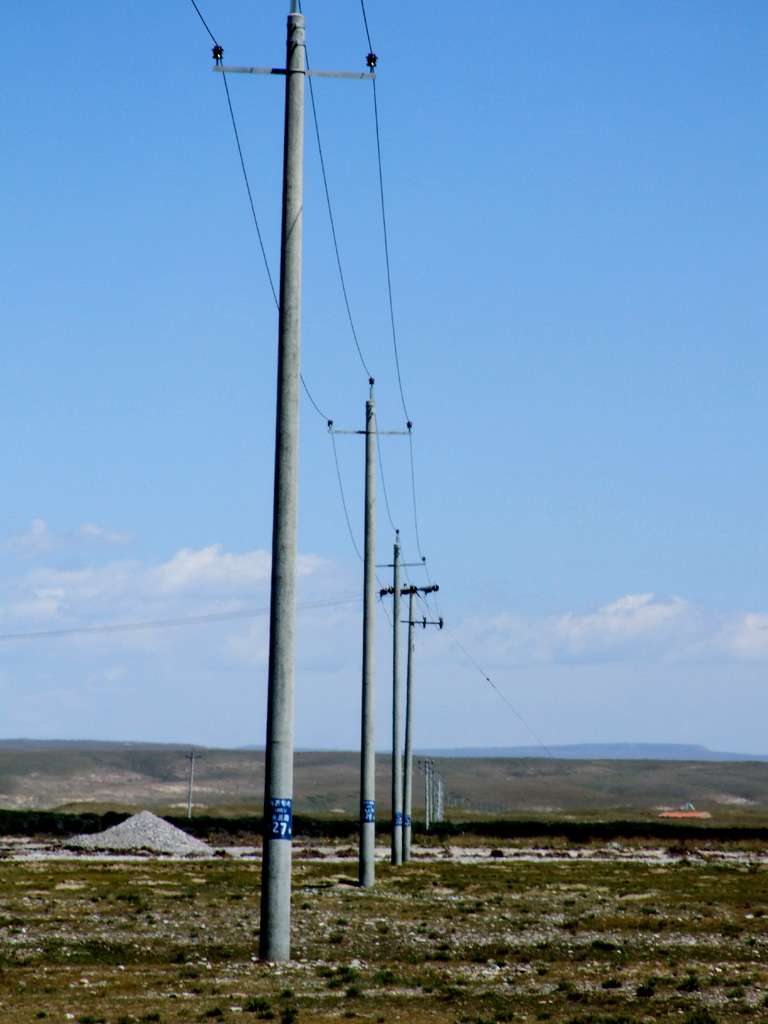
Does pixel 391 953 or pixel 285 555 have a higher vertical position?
pixel 285 555

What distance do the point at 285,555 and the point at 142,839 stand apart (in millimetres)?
72959

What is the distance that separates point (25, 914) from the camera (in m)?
36.5

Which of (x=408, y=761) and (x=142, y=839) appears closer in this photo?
(x=408, y=761)

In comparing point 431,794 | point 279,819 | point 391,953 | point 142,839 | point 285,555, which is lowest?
point 391,953

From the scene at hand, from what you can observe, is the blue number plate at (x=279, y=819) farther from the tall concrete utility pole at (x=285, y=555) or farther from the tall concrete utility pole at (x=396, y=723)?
the tall concrete utility pole at (x=396, y=723)

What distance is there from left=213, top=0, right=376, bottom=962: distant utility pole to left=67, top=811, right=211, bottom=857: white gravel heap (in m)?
65.0

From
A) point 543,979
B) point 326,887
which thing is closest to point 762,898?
point 326,887

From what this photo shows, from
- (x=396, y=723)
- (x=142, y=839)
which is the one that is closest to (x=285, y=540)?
(x=396, y=723)

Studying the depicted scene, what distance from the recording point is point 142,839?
306ft

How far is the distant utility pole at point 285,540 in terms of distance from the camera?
23000 mm

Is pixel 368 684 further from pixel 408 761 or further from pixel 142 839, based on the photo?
pixel 142 839

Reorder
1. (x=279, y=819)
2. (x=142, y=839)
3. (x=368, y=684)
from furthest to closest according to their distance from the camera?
(x=142, y=839)
(x=368, y=684)
(x=279, y=819)

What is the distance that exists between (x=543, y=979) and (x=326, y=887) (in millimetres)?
23287

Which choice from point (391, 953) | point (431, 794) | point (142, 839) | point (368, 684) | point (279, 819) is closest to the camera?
point (279, 819)
